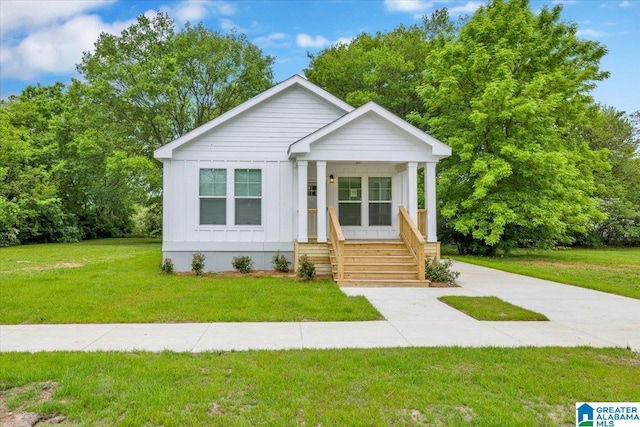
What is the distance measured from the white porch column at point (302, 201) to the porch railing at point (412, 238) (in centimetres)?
283

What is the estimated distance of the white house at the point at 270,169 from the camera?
11.4m

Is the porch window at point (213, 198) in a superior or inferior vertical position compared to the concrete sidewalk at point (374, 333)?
superior

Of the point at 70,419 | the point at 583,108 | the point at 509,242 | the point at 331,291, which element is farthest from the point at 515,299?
the point at 583,108

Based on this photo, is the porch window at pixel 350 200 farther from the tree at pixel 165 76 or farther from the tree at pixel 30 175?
the tree at pixel 30 175

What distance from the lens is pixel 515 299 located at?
27.2 ft

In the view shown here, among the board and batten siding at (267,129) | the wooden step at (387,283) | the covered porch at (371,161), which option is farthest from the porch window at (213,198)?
the wooden step at (387,283)

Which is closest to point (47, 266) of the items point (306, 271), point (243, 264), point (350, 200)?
point (243, 264)

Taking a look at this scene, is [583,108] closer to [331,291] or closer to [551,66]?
[551,66]

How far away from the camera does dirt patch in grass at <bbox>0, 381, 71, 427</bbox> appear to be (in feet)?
10.4

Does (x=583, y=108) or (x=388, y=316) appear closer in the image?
(x=388, y=316)

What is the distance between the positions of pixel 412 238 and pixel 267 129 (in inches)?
216

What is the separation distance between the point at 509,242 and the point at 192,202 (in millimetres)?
14662

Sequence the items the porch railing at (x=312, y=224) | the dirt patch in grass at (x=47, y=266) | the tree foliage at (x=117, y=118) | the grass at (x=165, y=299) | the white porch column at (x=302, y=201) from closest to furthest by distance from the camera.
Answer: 1. the grass at (x=165, y=299)
2. the white porch column at (x=302, y=201)
3. the porch railing at (x=312, y=224)
4. the dirt patch in grass at (x=47, y=266)
5. the tree foliage at (x=117, y=118)

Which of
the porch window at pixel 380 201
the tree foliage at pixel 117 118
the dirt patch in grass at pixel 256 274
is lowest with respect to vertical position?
the dirt patch in grass at pixel 256 274
